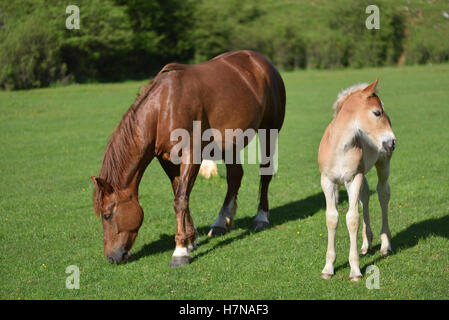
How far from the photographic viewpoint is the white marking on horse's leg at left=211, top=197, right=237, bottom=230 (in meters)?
6.73

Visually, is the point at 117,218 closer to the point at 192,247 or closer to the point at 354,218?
the point at 192,247

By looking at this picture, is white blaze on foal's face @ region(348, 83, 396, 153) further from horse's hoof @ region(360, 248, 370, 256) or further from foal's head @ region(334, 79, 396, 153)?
horse's hoof @ region(360, 248, 370, 256)

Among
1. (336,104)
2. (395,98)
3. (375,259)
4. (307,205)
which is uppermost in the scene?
(336,104)

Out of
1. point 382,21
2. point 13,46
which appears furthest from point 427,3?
point 13,46

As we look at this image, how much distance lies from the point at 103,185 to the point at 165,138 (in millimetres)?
871

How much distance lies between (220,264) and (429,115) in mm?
13386

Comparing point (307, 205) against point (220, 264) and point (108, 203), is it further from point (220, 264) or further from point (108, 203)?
point (108, 203)

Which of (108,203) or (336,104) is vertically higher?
(336,104)

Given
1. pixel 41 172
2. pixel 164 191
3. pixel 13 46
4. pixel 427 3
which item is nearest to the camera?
pixel 164 191

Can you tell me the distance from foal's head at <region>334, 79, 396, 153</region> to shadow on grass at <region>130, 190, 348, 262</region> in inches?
97.9

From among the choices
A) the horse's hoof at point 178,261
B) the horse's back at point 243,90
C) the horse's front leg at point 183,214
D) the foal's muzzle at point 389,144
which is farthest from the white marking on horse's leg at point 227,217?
the foal's muzzle at point 389,144

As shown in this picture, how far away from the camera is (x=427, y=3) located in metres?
45.5

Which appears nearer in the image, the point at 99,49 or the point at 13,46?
the point at 13,46

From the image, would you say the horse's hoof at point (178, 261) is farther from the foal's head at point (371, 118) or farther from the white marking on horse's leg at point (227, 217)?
the foal's head at point (371, 118)
